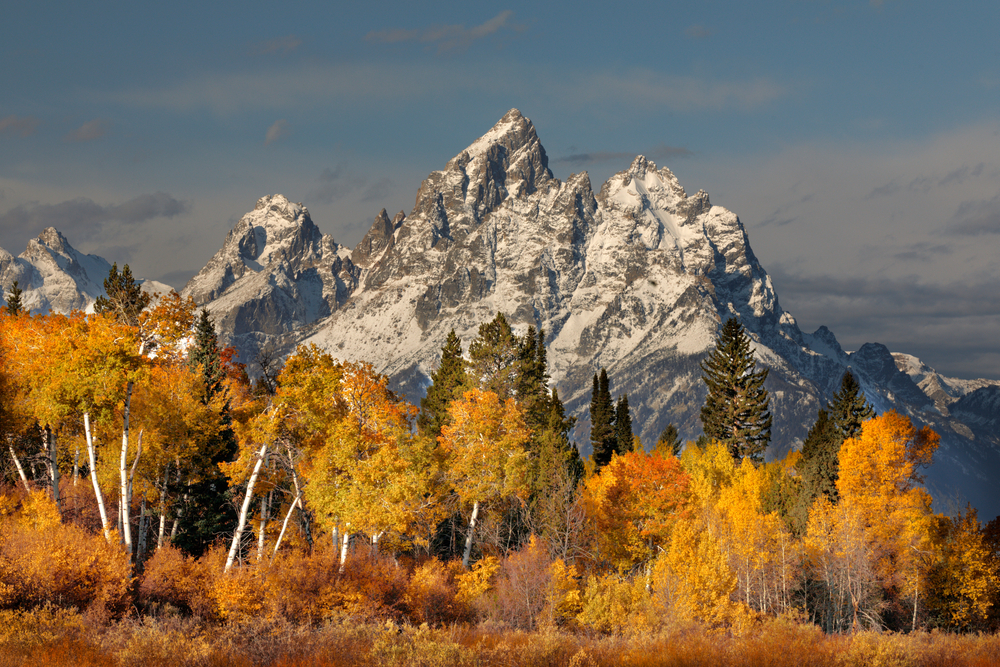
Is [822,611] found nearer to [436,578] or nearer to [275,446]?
[436,578]

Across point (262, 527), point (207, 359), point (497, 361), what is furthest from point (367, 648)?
point (207, 359)

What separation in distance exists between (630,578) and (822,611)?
71.7 feet

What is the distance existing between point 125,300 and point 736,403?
5513 centimetres

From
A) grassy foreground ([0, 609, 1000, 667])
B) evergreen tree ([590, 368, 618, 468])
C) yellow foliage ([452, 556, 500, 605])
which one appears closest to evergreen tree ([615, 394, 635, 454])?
evergreen tree ([590, 368, 618, 468])

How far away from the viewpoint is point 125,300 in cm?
3578

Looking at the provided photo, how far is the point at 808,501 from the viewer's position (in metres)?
65.9

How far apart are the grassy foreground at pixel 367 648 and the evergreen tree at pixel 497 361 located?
30676 millimetres

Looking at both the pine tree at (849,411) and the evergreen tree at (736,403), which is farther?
the evergreen tree at (736,403)

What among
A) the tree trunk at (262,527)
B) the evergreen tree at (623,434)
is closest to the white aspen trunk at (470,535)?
the tree trunk at (262,527)

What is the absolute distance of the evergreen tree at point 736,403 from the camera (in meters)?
70.6

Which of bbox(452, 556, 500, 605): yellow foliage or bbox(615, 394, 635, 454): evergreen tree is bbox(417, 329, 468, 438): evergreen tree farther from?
bbox(615, 394, 635, 454): evergreen tree

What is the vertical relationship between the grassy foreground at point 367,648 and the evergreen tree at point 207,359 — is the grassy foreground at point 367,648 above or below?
below

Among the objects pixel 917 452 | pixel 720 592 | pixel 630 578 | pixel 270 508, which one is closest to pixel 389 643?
pixel 270 508

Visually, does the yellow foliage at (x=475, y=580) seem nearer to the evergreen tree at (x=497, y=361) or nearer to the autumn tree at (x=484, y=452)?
the autumn tree at (x=484, y=452)
